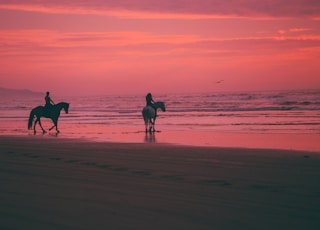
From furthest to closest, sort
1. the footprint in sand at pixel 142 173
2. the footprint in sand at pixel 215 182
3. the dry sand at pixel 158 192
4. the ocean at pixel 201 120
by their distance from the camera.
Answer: the ocean at pixel 201 120 < the footprint in sand at pixel 142 173 < the footprint in sand at pixel 215 182 < the dry sand at pixel 158 192

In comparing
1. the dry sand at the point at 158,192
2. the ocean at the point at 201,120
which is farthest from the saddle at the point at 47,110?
the dry sand at the point at 158,192

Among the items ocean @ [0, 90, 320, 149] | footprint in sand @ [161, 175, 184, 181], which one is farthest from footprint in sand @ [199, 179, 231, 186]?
ocean @ [0, 90, 320, 149]

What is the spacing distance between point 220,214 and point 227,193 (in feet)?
4.29

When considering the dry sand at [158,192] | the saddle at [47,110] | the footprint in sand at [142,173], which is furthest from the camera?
the saddle at [47,110]

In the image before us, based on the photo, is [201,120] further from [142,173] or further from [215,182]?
[215,182]

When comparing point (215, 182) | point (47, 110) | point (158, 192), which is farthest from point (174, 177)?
point (47, 110)

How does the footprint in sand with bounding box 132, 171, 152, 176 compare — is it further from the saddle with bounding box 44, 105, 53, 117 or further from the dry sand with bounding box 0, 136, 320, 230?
the saddle with bounding box 44, 105, 53, 117

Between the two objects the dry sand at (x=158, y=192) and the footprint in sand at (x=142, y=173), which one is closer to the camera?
the dry sand at (x=158, y=192)

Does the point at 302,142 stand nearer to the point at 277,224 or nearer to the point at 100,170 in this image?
the point at 100,170

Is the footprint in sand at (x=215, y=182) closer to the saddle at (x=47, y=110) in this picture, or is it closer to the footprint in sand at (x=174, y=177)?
the footprint in sand at (x=174, y=177)

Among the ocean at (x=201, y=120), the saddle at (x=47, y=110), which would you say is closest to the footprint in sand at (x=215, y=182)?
the ocean at (x=201, y=120)

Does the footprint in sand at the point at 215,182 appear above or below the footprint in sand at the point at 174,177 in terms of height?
below

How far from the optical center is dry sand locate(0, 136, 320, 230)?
5.26 metres

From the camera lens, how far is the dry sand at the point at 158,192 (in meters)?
5.26
